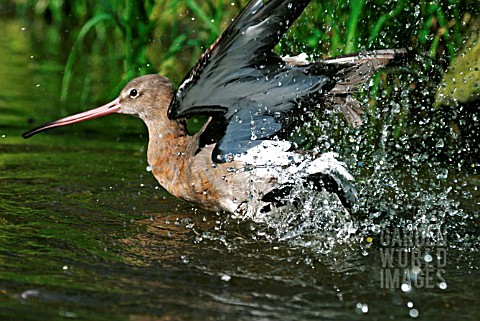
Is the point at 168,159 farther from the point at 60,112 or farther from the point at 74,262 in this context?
the point at 60,112

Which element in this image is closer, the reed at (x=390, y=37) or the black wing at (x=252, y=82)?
the black wing at (x=252, y=82)

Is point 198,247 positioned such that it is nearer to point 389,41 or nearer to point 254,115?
point 254,115

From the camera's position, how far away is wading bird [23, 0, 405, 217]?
4.66m

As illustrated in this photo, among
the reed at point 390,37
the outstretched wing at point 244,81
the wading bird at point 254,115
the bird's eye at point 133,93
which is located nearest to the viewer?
the outstretched wing at point 244,81

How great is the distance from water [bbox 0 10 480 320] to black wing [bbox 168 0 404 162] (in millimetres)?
485

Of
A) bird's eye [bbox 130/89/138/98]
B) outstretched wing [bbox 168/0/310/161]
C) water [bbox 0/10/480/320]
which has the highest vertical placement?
bird's eye [bbox 130/89/138/98]

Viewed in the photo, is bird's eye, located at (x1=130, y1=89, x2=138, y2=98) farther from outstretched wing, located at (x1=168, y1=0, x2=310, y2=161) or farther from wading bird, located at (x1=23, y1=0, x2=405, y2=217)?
outstretched wing, located at (x1=168, y1=0, x2=310, y2=161)

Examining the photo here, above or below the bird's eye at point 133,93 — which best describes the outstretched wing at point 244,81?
below

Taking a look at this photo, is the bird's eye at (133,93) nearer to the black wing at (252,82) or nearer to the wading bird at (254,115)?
the wading bird at (254,115)

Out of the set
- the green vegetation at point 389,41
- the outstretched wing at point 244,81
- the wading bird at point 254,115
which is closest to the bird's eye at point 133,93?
the wading bird at point 254,115

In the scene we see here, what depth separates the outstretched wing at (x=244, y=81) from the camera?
454 cm

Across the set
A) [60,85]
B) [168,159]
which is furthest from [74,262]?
[60,85]

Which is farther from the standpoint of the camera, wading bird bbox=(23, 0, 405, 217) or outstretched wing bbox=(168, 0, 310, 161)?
wading bird bbox=(23, 0, 405, 217)

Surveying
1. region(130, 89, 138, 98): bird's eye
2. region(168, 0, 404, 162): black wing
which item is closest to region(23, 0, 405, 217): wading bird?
region(168, 0, 404, 162): black wing
